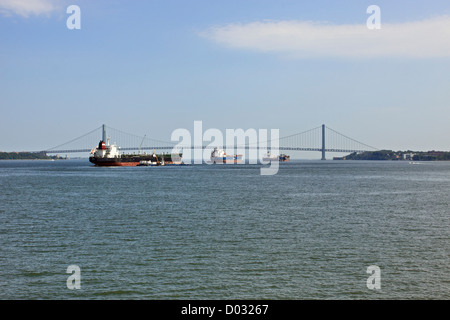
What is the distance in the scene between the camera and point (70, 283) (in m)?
17.9

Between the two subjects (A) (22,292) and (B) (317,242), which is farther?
(B) (317,242)

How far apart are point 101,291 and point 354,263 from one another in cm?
1097

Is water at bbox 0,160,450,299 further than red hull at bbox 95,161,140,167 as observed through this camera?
No

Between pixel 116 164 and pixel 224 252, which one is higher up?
pixel 116 164

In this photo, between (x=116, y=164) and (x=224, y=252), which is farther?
(x=116, y=164)

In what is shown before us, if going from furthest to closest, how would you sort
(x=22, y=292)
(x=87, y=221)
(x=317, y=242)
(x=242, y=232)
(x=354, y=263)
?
(x=87, y=221) → (x=242, y=232) → (x=317, y=242) → (x=354, y=263) → (x=22, y=292)

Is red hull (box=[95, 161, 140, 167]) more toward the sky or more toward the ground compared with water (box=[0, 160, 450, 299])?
more toward the sky

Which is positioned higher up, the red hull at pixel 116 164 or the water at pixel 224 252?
the red hull at pixel 116 164

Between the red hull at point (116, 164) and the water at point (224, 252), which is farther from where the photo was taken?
the red hull at point (116, 164)
